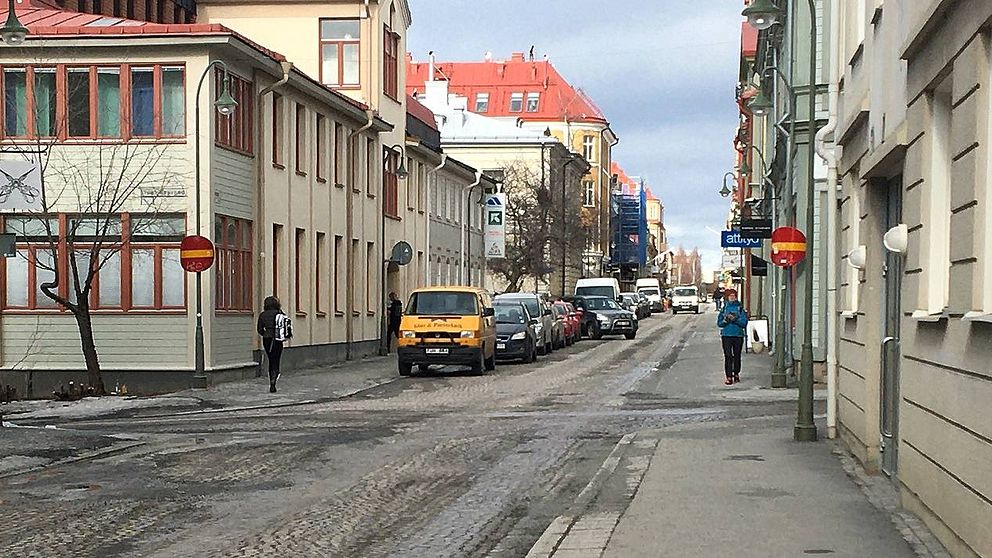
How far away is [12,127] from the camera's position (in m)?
28.7

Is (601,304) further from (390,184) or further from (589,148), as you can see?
(589,148)

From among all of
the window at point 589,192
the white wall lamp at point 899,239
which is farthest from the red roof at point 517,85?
the white wall lamp at point 899,239

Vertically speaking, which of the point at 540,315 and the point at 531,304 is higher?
the point at 531,304

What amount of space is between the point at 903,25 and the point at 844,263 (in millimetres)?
5568

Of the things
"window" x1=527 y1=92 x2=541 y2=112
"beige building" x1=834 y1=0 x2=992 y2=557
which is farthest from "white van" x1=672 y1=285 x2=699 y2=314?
"beige building" x1=834 y1=0 x2=992 y2=557

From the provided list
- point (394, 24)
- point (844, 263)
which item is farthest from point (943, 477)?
point (394, 24)

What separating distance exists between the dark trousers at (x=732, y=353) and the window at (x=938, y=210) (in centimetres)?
1875

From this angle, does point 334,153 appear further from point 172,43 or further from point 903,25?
point 903,25

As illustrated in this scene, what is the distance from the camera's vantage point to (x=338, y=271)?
39375mm

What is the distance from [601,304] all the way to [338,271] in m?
22.5

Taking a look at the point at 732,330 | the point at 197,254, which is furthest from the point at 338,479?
the point at 732,330

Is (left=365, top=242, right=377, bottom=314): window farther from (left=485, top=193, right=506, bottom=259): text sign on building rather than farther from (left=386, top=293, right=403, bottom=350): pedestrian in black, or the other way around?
(left=485, top=193, right=506, bottom=259): text sign on building

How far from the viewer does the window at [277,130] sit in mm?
33469

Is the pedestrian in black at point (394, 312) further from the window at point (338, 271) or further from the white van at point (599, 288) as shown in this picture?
the white van at point (599, 288)
